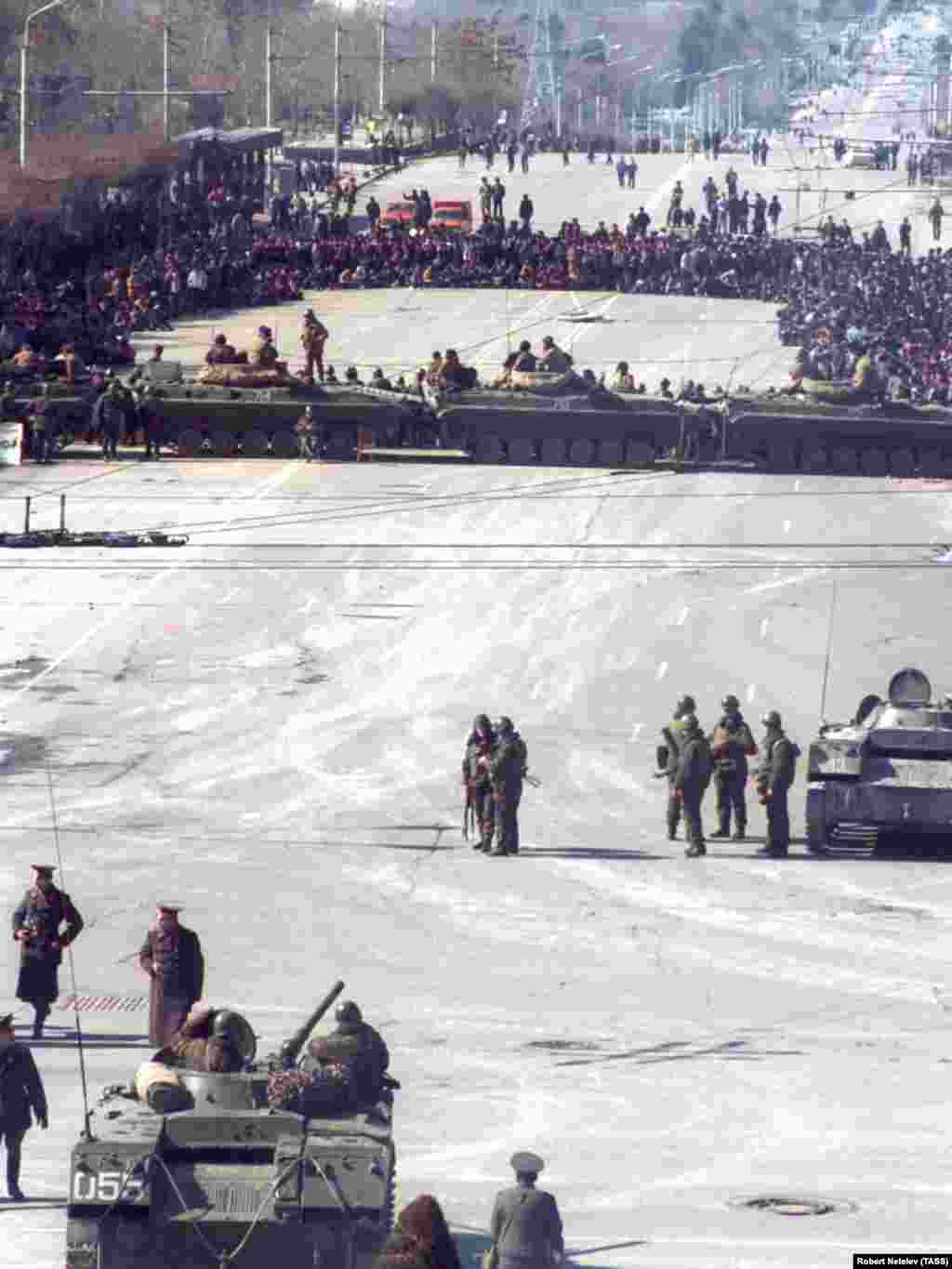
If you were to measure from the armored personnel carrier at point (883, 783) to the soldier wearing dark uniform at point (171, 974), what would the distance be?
10745mm

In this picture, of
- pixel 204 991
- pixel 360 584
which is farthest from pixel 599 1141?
pixel 360 584

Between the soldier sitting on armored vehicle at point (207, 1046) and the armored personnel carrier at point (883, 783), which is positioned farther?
the armored personnel carrier at point (883, 783)

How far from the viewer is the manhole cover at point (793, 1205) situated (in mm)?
16734

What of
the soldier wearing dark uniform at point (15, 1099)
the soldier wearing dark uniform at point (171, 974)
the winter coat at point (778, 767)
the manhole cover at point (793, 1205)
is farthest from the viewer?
the winter coat at point (778, 767)

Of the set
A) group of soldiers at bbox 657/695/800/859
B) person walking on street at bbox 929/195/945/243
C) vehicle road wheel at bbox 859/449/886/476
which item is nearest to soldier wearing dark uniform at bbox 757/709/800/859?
group of soldiers at bbox 657/695/800/859

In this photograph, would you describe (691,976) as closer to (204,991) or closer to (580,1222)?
(204,991)

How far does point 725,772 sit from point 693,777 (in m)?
1.29

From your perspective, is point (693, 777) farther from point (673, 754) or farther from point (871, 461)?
point (871, 461)

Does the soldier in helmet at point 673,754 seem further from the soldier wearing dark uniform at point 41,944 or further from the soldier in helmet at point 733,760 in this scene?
the soldier wearing dark uniform at point 41,944

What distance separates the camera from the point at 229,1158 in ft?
50.2

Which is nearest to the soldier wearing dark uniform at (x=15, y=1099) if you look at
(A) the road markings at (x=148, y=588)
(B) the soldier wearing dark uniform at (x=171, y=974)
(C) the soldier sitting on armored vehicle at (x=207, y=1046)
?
(C) the soldier sitting on armored vehicle at (x=207, y=1046)

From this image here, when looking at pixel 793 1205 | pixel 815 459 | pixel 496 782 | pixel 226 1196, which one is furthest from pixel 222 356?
pixel 226 1196

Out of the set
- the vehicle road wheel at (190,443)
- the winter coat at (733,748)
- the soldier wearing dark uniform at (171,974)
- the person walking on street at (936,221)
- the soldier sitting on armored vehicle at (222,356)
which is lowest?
the winter coat at (733,748)

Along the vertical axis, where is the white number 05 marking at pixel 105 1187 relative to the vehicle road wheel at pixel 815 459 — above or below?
above
